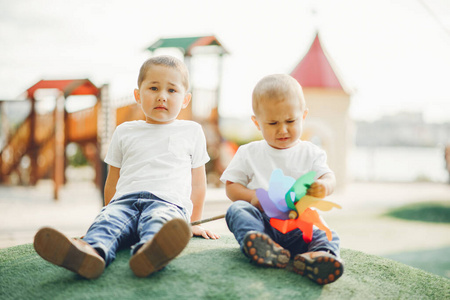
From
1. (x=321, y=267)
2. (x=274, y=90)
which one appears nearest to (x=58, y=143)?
(x=274, y=90)

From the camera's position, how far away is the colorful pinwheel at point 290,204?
175 centimetres

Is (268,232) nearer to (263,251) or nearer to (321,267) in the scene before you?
(263,251)

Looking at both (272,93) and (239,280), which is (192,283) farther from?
(272,93)

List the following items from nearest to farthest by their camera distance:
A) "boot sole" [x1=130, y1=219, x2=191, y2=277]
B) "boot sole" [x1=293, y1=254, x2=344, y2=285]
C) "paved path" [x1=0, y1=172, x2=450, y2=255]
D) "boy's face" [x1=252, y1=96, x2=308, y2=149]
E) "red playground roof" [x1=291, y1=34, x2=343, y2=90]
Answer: "boot sole" [x1=130, y1=219, x2=191, y2=277], "boot sole" [x1=293, y1=254, x2=344, y2=285], "boy's face" [x1=252, y1=96, x2=308, y2=149], "paved path" [x1=0, y1=172, x2=450, y2=255], "red playground roof" [x1=291, y1=34, x2=343, y2=90]

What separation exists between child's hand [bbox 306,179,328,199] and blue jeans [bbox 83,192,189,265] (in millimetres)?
580

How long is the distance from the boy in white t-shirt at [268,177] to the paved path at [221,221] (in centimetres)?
297

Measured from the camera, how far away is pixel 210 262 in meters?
1.78

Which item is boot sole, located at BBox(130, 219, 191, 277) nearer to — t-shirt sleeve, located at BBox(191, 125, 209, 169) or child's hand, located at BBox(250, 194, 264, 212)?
child's hand, located at BBox(250, 194, 264, 212)

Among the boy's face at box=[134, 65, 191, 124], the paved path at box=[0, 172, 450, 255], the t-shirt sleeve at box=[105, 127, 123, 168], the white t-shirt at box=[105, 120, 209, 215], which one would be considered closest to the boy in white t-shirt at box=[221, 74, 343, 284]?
the white t-shirt at box=[105, 120, 209, 215]

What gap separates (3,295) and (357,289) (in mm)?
1397

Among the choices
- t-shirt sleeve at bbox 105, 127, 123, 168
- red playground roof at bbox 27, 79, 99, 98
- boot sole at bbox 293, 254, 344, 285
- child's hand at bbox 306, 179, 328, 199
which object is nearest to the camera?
boot sole at bbox 293, 254, 344, 285

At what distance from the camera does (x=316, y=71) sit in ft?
36.2

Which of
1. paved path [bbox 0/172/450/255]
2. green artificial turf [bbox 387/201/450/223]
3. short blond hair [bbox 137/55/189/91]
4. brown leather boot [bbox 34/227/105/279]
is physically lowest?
green artificial turf [bbox 387/201/450/223]

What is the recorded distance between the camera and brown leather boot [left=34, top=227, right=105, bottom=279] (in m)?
1.49
